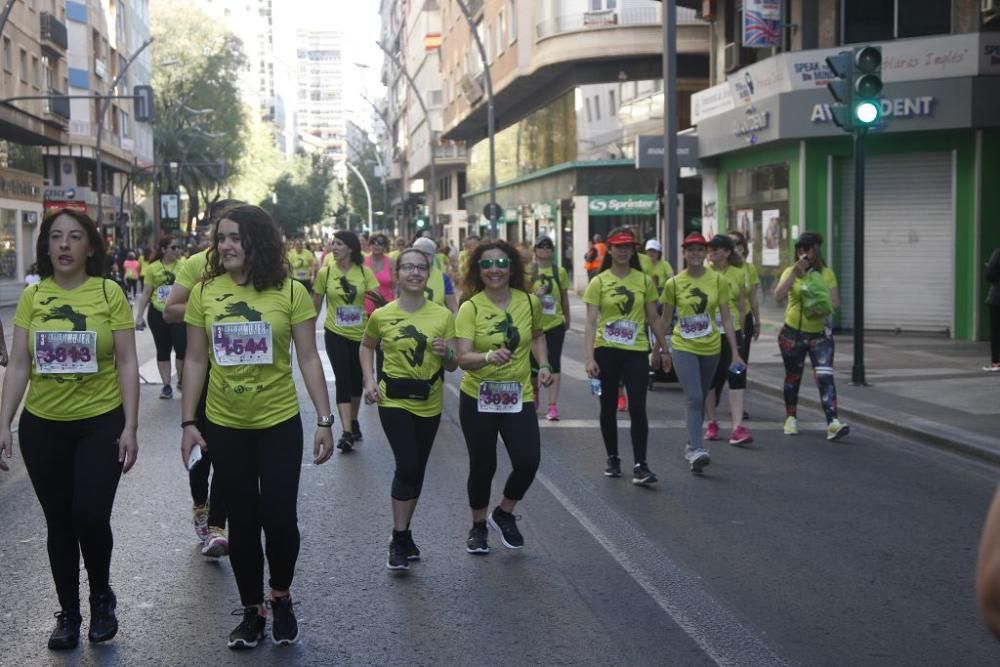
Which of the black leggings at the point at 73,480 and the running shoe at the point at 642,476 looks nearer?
the black leggings at the point at 73,480

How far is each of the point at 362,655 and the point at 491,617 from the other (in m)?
0.73

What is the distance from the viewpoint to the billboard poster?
71.3ft

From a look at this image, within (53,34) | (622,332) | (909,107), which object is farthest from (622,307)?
(53,34)

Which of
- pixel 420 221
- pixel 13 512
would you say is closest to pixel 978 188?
pixel 13 512

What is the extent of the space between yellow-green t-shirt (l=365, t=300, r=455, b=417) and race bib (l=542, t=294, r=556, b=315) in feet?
18.3

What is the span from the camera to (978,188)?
65.3ft

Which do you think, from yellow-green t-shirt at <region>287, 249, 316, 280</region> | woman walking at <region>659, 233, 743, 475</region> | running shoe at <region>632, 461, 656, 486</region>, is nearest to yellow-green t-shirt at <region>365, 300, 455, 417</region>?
running shoe at <region>632, 461, 656, 486</region>

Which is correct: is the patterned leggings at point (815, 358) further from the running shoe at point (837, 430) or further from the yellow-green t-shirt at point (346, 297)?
the yellow-green t-shirt at point (346, 297)

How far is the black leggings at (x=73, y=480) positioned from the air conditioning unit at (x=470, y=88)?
4394 centimetres

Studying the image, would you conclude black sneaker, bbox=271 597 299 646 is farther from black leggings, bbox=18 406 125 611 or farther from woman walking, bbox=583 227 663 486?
woman walking, bbox=583 227 663 486

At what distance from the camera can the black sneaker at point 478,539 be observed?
6684 millimetres

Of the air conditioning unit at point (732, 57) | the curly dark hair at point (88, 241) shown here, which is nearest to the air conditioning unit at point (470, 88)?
the air conditioning unit at point (732, 57)

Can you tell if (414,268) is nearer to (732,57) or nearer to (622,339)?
(622,339)

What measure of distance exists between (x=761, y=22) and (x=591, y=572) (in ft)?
56.5
